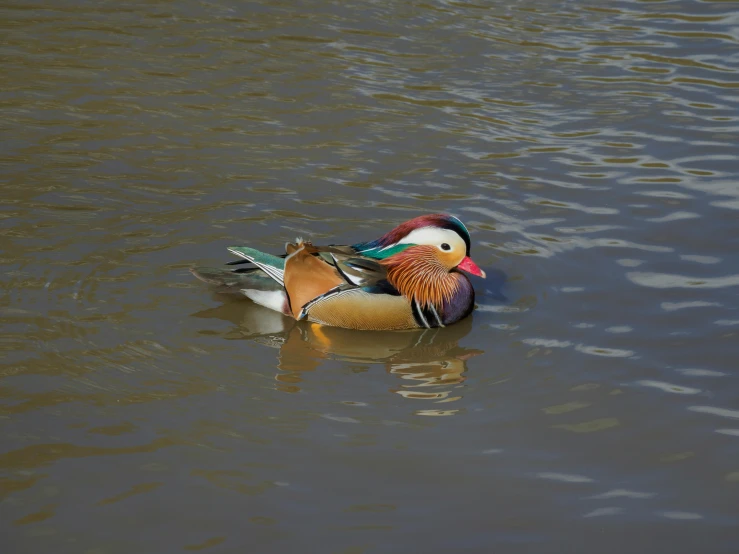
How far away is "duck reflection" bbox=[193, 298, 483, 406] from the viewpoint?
6695mm

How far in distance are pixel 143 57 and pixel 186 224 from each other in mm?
4226

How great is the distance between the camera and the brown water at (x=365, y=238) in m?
5.26

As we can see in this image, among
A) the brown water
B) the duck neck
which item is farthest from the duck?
the brown water

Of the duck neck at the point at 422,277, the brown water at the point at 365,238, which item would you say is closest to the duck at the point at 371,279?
the duck neck at the point at 422,277

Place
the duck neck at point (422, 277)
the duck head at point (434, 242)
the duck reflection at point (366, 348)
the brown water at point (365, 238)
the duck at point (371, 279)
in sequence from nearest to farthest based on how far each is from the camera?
the brown water at point (365, 238)
the duck reflection at point (366, 348)
the duck at point (371, 279)
the duck neck at point (422, 277)
the duck head at point (434, 242)

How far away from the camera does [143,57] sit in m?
12.2

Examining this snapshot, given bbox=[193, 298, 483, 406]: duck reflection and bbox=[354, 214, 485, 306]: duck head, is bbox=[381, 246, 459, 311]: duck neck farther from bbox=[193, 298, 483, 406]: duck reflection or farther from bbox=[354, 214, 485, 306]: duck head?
bbox=[193, 298, 483, 406]: duck reflection

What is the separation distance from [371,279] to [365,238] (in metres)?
1.19

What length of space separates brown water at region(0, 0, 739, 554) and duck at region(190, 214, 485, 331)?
161 mm

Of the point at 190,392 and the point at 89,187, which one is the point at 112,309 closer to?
the point at 190,392

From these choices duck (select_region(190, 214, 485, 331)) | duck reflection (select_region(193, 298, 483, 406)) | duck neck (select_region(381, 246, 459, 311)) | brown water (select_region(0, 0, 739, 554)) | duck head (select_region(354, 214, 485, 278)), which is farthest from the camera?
duck head (select_region(354, 214, 485, 278))

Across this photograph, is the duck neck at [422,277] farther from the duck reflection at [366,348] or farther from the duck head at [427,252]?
the duck reflection at [366,348]

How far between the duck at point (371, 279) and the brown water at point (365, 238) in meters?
0.16

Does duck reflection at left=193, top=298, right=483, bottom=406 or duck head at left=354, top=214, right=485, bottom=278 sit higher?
duck head at left=354, top=214, right=485, bottom=278
